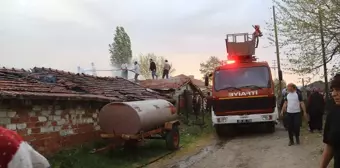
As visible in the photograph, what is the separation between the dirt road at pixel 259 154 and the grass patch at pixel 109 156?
121 cm

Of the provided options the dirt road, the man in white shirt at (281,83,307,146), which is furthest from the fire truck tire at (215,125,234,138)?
the man in white shirt at (281,83,307,146)

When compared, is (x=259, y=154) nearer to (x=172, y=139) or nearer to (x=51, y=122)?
(x=172, y=139)

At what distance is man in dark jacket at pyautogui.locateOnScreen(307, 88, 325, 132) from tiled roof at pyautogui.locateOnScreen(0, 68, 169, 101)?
6.69 meters

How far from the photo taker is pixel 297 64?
61.0 feet

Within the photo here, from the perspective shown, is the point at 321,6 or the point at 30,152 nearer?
the point at 30,152

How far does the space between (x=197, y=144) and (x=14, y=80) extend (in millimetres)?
7049

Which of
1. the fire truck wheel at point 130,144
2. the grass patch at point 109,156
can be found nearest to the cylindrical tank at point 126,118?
the fire truck wheel at point 130,144

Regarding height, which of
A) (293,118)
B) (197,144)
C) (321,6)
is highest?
(321,6)

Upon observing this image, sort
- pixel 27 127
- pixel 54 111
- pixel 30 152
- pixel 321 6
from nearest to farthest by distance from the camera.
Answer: pixel 30 152 → pixel 27 127 → pixel 54 111 → pixel 321 6

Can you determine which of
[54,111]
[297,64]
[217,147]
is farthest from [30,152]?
[297,64]

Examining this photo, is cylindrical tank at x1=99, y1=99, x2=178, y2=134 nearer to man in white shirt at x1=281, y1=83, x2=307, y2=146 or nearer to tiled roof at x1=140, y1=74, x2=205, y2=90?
man in white shirt at x1=281, y1=83, x2=307, y2=146

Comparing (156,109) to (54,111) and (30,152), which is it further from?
(30,152)

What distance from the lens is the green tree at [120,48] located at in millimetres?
55906

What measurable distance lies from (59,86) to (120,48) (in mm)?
44618
